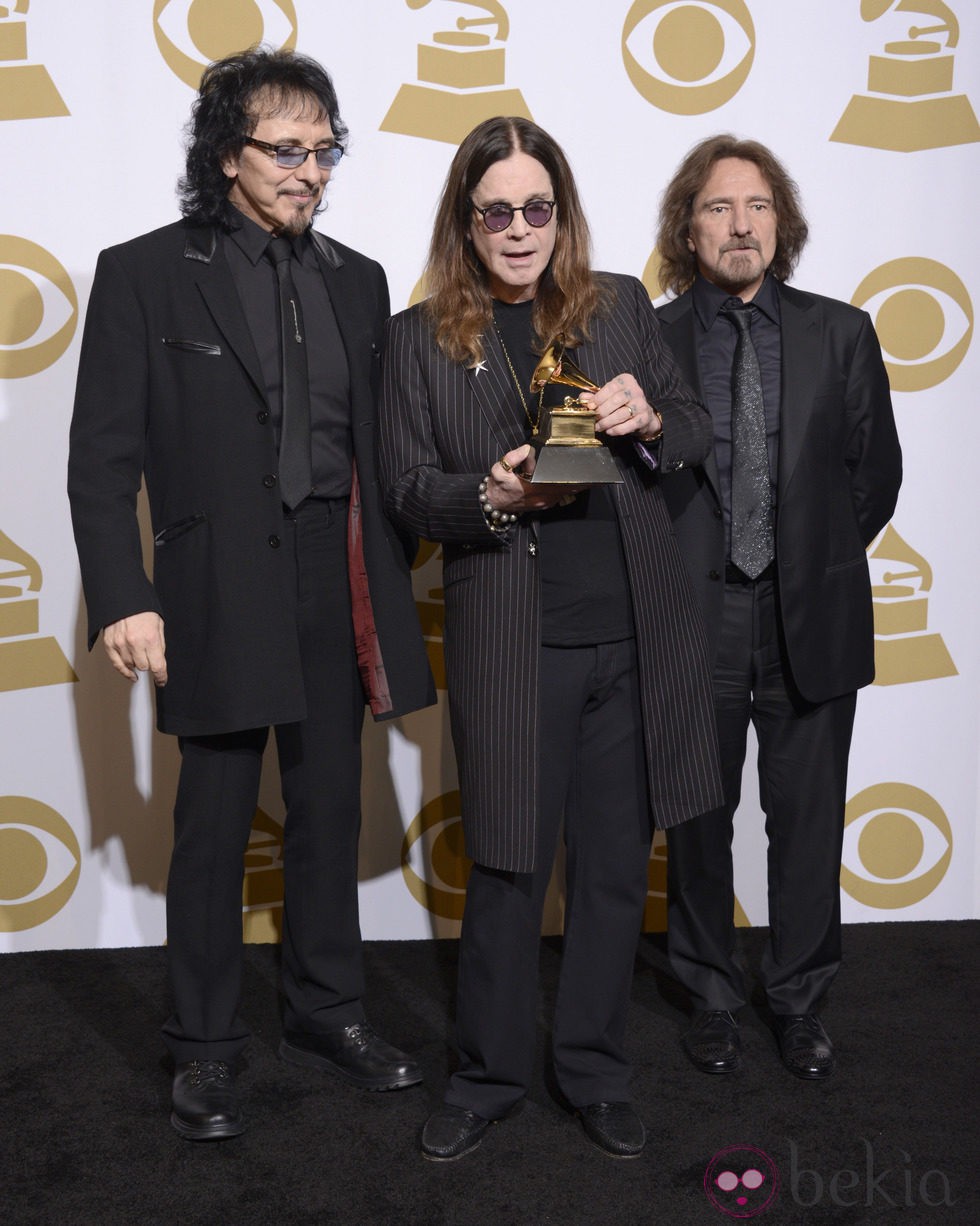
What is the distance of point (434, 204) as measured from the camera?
11.0ft

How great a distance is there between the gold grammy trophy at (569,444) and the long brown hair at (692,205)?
0.91 m

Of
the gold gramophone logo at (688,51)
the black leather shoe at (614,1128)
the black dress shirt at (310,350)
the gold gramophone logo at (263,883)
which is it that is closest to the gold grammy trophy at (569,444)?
the black dress shirt at (310,350)

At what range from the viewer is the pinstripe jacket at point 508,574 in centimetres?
232

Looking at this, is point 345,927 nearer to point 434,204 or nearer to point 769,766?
point 769,766

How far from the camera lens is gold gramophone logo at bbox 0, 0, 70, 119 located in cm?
322

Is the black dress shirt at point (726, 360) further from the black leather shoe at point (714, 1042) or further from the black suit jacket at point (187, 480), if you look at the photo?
the black leather shoe at point (714, 1042)

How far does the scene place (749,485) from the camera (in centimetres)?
273

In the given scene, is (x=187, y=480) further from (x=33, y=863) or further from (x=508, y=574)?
(x=33, y=863)

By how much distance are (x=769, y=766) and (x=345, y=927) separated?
1003 millimetres

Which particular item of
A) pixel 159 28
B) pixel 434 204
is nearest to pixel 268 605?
pixel 434 204

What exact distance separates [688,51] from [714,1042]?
2434mm

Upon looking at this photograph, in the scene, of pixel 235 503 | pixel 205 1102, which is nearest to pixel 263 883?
pixel 205 1102

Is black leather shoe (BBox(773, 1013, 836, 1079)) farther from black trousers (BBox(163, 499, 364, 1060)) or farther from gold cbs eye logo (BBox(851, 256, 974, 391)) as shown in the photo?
gold cbs eye logo (BBox(851, 256, 974, 391))

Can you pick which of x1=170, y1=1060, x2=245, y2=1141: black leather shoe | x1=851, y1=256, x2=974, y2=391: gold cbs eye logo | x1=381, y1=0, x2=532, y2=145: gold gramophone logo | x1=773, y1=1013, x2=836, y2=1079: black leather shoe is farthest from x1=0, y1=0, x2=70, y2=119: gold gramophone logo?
x1=773, y1=1013, x2=836, y2=1079: black leather shoe
